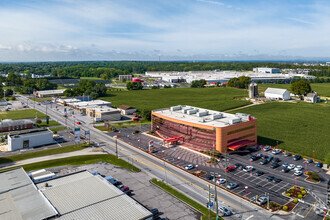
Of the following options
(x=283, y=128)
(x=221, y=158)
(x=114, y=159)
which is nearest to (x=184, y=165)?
(x=221, y=158)

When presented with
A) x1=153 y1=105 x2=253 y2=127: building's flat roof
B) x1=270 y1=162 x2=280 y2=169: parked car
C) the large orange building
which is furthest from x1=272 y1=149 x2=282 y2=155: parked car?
x1=153 y1=105 x2=253 y2=127: building's flat roof

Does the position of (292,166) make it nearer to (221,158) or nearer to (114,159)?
(221,158)

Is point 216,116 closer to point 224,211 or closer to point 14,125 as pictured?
Answer: point 224,211

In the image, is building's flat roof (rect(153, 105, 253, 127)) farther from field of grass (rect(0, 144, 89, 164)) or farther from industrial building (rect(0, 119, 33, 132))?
industrial building (rect(0, 119, 33, 132))

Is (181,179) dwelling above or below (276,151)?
below

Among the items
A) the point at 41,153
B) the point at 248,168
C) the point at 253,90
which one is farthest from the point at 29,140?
the point at 253,90

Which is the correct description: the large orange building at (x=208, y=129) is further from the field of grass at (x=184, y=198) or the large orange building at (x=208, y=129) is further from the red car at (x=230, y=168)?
the field of grass at (x=184, y=198)

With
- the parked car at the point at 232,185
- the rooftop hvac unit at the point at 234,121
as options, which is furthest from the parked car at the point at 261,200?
the rooftop hvac unit at the point at 234,121
